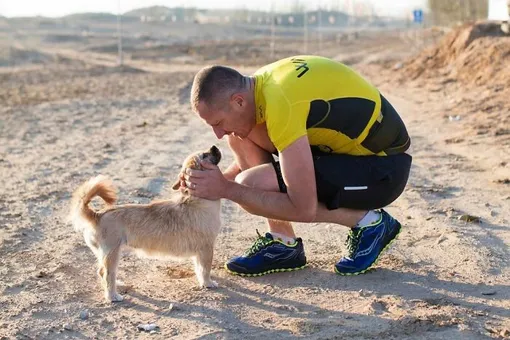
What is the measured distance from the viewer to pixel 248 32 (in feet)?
318

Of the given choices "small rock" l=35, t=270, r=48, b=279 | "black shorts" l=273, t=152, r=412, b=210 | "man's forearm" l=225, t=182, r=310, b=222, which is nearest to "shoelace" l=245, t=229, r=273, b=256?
"man's forearm" l=225, t=182, r=310, b=222

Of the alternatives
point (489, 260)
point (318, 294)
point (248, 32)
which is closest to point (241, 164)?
point (318, 294)

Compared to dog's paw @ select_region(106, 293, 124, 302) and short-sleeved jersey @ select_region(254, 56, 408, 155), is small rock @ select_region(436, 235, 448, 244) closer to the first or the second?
short-sleeved jersey @ select_region(254, 56, 408, 155)

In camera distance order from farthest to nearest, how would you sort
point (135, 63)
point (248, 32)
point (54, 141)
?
point (248, 32) → point (135, 63) → point (54, 141)

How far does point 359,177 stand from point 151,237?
1344mm

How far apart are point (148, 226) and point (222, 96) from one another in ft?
3.14

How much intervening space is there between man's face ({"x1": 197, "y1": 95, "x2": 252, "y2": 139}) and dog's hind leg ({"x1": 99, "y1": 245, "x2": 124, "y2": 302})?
3.19 feet

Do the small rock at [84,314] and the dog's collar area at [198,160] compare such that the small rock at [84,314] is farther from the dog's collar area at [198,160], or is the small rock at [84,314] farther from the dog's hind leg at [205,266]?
the dog's collar area at [198,160]

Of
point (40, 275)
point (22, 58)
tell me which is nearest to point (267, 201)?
point (40, 275)

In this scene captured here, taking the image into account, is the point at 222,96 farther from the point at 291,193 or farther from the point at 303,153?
the point at 291,193

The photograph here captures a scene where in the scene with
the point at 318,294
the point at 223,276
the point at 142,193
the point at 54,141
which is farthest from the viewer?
the point at 54,141

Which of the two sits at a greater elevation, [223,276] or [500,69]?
[500,69]

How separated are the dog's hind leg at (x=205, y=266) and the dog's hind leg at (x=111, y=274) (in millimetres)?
510

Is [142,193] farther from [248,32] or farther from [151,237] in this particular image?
[248,32]
